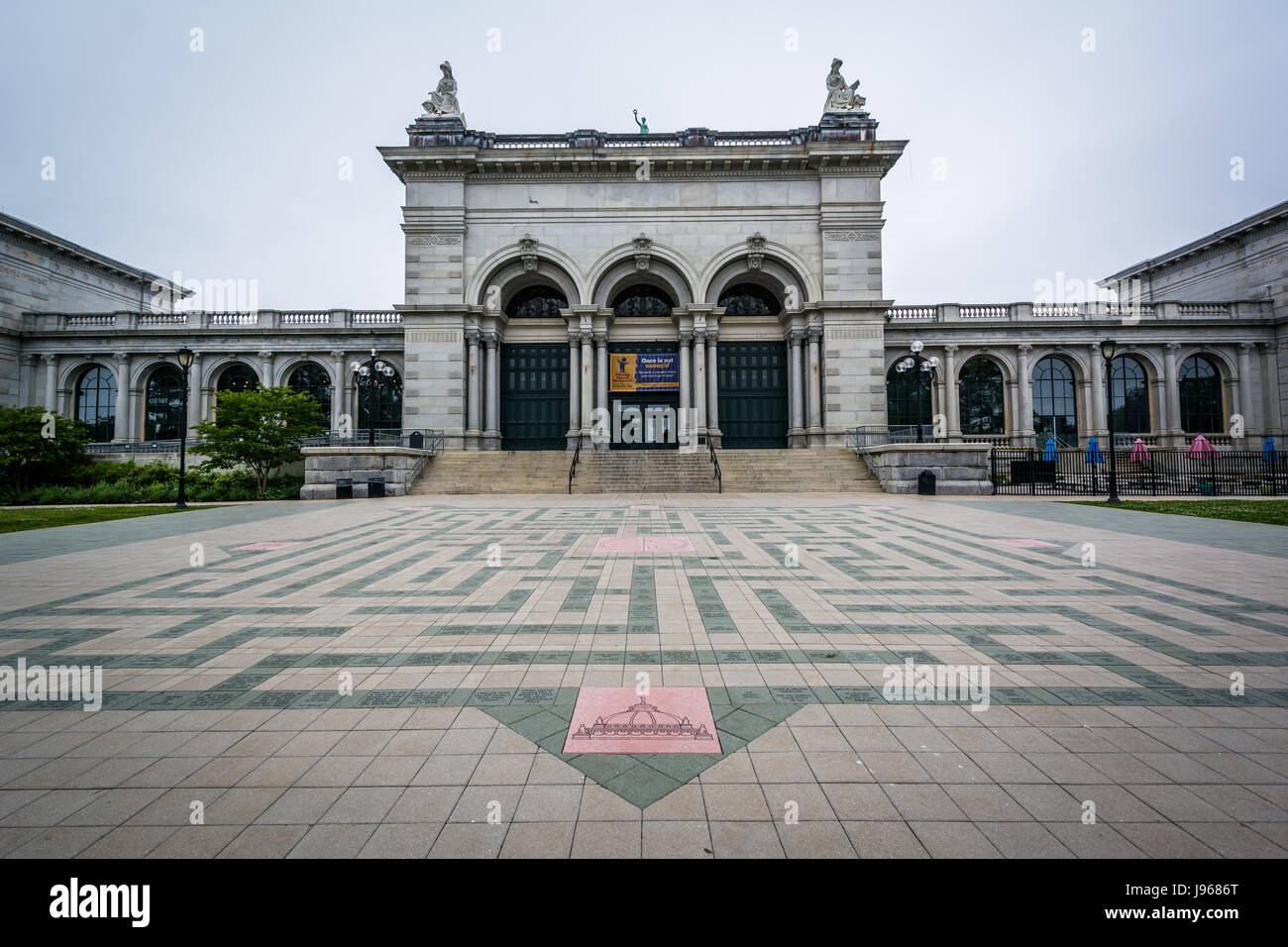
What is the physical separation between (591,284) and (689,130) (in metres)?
9.93

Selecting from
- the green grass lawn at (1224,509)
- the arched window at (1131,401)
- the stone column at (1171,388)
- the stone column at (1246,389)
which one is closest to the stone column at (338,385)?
the green grass lawn at (1224,509)

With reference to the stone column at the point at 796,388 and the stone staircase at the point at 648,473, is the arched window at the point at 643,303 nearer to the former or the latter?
the stone column at the point at 796,388

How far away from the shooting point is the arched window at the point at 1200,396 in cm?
3466

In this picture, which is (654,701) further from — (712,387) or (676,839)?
(712,387)

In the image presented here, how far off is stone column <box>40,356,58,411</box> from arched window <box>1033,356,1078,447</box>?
59799mm

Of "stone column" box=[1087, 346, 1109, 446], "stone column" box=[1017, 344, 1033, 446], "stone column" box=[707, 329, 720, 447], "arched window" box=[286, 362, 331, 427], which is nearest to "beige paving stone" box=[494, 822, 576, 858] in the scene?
"stone column" box=[707, 329, 720, 447]

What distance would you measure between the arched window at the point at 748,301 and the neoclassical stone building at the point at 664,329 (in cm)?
13

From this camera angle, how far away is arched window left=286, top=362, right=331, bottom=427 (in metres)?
35.0

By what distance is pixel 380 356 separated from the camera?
34.7m

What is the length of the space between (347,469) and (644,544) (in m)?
16.2

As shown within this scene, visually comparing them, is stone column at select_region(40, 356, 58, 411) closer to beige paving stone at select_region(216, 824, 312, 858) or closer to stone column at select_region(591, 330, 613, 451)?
stone column at select_region(591, 330, 613, 451)

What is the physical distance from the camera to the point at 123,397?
113 ft

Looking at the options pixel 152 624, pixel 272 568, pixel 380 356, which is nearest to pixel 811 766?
pixel 152 624

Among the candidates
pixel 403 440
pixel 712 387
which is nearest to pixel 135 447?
pixel 403 440
